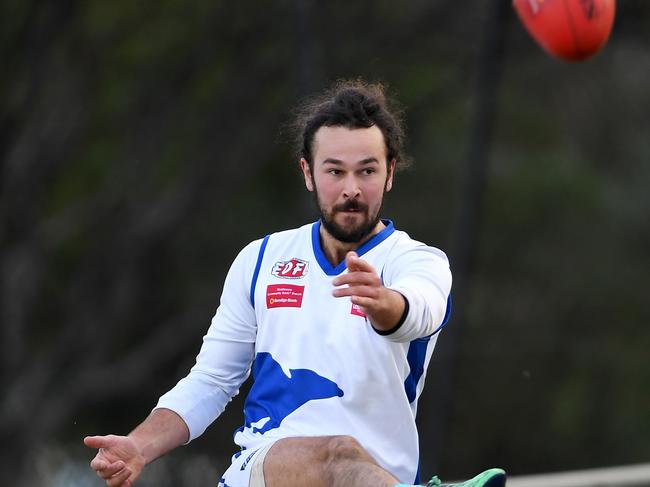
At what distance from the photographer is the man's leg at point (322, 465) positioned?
3.94 metres

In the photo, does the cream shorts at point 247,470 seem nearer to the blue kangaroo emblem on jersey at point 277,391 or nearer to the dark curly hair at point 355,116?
the blue kangaroo emblem on jersey at point 277,391

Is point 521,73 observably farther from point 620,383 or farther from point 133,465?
point 133,465

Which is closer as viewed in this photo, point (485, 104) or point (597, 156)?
point (485, 104)

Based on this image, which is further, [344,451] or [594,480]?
[594,480]

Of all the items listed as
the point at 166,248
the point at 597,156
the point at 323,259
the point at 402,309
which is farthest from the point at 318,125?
the point at 597,156

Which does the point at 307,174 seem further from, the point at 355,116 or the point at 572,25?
the point at 572,25

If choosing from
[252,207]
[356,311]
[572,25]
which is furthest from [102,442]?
[252,207]

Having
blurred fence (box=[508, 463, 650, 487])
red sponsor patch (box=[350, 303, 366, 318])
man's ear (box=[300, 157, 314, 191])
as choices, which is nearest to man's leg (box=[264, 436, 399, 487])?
red sponsor patch (box=[350, 303, 366, 318])

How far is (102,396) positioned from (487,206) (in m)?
6.55

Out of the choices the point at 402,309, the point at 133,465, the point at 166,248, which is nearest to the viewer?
the point at 402,309

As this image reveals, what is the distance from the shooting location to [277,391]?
4449mm

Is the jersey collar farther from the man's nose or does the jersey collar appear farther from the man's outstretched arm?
the man's outstretched arm

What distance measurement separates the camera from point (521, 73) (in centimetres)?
1939

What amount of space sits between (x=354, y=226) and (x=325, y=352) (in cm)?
42
